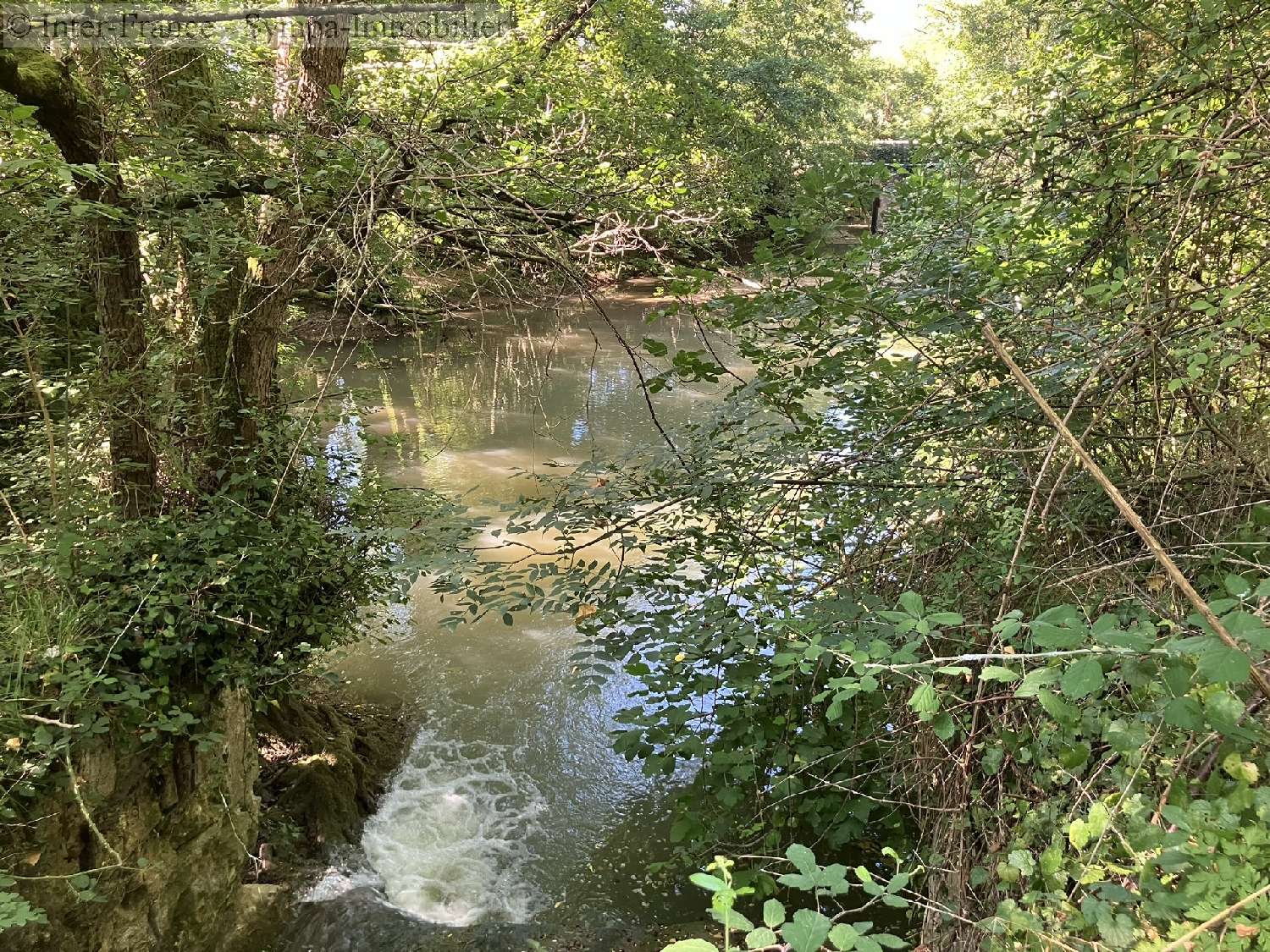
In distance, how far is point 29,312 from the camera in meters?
2.96

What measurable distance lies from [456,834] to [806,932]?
3.92 meters

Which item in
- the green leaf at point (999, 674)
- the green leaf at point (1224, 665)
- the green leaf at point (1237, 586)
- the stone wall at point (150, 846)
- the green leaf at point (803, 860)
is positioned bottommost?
the stone wall at point (150, 846)

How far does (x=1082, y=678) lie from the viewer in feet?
3.69

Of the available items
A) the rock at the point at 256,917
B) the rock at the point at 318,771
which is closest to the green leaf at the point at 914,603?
the rock at the point at 256,917

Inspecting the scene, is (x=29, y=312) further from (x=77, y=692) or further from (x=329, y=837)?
(x=329, y=837)

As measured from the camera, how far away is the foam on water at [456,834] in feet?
12.7

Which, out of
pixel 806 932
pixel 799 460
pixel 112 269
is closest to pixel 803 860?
pixel 806 932

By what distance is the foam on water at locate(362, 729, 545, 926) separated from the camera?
387 centimetres

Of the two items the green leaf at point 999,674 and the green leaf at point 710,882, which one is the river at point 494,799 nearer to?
the green leaf at point 999,674

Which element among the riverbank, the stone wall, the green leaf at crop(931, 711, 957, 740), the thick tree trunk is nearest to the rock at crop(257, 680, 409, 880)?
the riverbank

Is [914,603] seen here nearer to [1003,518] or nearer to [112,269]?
[1003,518]

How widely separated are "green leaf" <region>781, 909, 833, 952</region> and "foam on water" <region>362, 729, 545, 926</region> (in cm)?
333

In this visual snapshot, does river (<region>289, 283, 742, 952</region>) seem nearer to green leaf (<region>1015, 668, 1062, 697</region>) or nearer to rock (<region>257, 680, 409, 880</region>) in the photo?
rock (<region>257, 680, 409, 880</region>)

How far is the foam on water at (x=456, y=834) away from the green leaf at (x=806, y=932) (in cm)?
333
